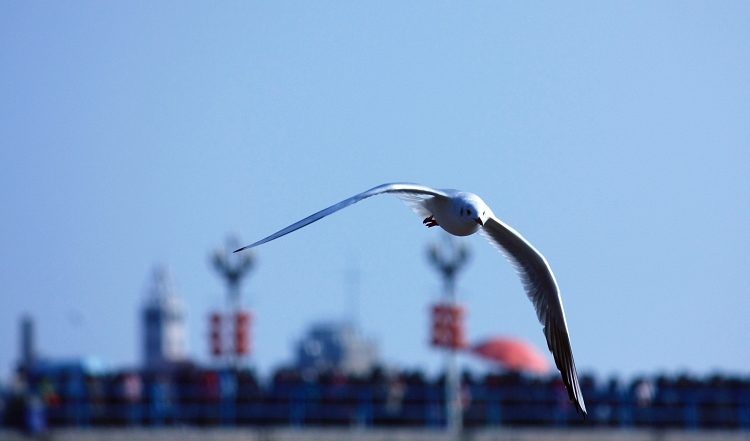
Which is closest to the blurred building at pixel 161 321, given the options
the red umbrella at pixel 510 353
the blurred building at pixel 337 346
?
the blurred building at pixel 337 346

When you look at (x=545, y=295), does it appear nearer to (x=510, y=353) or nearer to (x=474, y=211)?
(x=474, y=211)

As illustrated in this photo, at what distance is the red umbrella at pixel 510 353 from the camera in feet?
104

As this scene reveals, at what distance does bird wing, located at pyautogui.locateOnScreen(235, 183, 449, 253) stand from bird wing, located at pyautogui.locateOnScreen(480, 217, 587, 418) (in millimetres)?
718

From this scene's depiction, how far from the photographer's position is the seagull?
493 inches

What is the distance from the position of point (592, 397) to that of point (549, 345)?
35.3 ft

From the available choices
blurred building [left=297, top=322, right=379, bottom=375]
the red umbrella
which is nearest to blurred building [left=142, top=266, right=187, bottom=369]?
blurred building [left=297, top=322, right=379, bottom=375]

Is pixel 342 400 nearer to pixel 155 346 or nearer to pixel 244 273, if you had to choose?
pixel 244 273

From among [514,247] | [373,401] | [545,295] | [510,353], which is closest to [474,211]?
[514,247]

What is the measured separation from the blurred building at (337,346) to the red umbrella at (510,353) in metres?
63.7

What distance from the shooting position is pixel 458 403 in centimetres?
2567

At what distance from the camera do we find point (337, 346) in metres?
107

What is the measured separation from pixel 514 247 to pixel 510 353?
18.1 meters

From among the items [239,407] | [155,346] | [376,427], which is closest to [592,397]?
[376,427]

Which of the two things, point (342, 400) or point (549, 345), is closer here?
point (549, 345)
